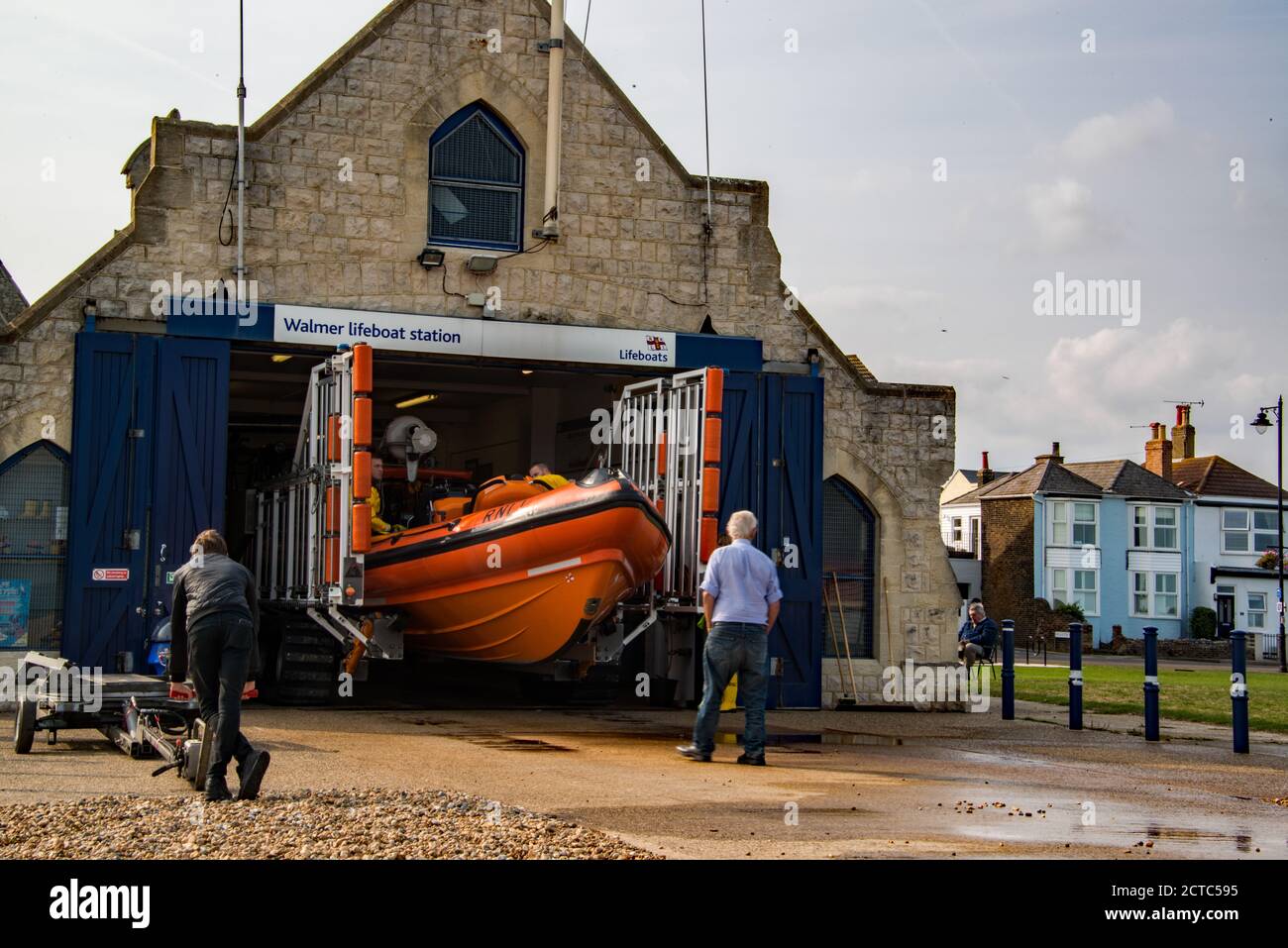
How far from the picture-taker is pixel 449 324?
16.6m

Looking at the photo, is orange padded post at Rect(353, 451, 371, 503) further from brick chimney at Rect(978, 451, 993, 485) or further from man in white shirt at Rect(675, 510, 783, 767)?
brick chimney at Rect(978, 451, 993, 485)

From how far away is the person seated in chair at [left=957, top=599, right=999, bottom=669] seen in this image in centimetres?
2016

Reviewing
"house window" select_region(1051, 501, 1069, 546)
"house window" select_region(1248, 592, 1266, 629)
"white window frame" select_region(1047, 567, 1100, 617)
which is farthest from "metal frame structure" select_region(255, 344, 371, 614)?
"house window" select_region(1248, 592, 1266, 629)

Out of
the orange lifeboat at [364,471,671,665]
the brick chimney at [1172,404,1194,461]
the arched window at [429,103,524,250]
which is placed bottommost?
the orange lifeboat at [364,471,671,665]

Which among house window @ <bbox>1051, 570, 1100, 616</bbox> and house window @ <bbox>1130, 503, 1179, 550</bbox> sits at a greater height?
house window @ <bbox>1130, 503, 1179, 550</bbox>

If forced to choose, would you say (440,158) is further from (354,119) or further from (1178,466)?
(1178,466)

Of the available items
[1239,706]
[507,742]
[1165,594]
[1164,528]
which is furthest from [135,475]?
[1165,594]

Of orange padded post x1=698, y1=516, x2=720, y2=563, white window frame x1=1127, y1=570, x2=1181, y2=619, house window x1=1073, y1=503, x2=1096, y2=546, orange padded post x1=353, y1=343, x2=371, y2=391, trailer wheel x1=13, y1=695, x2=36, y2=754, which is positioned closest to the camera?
trailer wheel x1=13, y1=695, x2=36, y2=754

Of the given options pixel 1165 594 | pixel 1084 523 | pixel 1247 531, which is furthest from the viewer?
pixel 1247 531

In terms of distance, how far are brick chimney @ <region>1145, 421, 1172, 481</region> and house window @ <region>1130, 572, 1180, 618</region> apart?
391 centimetres

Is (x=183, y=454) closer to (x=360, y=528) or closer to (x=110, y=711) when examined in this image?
(x=360, y=528)

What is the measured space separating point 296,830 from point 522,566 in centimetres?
696

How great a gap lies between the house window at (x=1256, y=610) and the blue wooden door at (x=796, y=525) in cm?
4593

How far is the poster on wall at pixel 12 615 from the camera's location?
49.8ft
